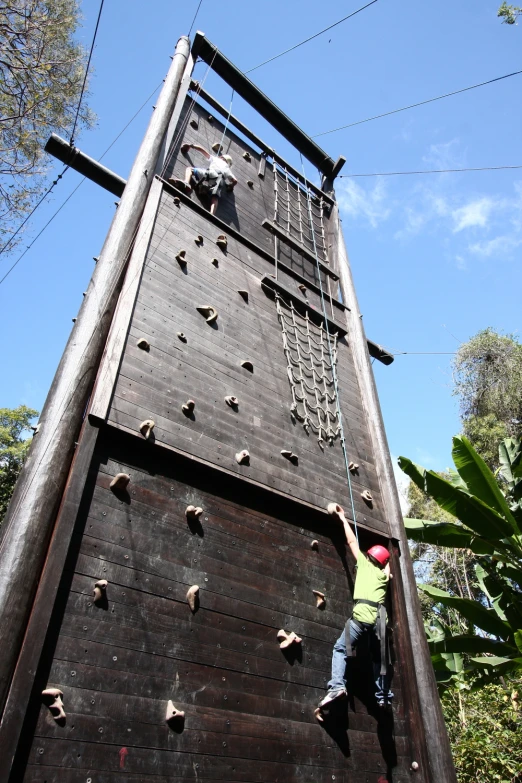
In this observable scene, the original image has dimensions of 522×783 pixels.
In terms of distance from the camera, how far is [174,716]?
2793 mm

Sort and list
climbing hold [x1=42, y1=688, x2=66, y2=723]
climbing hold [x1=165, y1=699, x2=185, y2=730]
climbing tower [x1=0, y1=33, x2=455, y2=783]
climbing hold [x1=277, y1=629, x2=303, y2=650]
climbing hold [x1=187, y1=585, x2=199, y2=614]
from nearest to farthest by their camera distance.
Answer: climbing hold [x1=42, y1=688, x2=66, y2=723], climbing tower [x1=0, y1=33, x2=455, y2=783], climbing hold [x1=165, y1=699, x2=185, y2=730], climbing hold [x1=187, y1=585, x2=199, y2=614], climbing hold [x1=277, y1=629, x2=303, y2=650]

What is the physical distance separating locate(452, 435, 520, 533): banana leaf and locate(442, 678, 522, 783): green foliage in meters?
2.27

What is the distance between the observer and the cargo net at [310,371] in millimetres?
5133

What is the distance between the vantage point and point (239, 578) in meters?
3.58

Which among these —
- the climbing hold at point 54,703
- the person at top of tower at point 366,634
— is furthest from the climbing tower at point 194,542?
the person at top of tower at point 366,634

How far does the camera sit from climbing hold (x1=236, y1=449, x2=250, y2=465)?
405 cm

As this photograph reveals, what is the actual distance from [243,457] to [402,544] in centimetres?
174

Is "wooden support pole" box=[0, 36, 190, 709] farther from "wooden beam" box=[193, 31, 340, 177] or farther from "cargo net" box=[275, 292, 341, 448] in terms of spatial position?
"wooden beam" box=[193, 31, 340, 177]

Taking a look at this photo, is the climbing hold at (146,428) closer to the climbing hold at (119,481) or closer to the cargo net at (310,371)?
the climbing hold at (119,481)

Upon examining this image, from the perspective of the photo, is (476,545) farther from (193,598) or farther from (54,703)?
(54,703)

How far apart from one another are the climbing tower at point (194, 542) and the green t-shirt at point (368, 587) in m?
0.24

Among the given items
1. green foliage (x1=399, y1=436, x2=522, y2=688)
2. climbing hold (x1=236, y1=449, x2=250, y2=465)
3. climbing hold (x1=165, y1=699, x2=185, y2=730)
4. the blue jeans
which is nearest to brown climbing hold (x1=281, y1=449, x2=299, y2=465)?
climbing hold (x1=236, y1=449, x2=250, y2=465)

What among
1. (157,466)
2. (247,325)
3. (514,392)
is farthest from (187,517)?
(514,392)

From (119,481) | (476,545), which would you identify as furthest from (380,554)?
(476,545)
